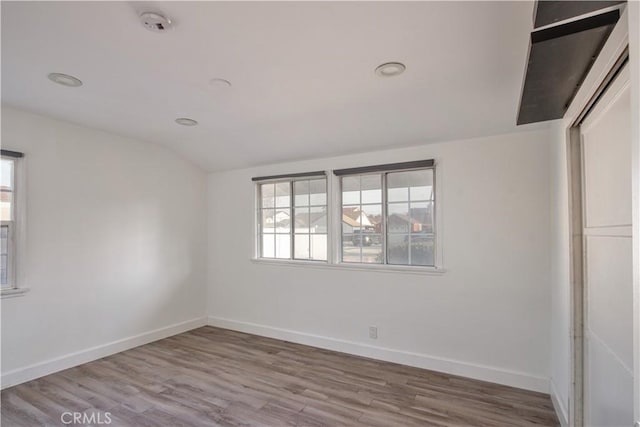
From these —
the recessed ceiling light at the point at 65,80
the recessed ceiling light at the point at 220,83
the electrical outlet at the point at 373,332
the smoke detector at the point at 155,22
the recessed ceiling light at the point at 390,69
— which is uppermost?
the recessed ceiling light at the point at 65,80

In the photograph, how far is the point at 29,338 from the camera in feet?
10.0

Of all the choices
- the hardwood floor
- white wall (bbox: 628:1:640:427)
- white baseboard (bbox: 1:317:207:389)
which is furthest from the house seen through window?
white wall (bbox: 628:1:640:427)

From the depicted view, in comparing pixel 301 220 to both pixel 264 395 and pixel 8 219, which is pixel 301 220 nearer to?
pixel 264 395

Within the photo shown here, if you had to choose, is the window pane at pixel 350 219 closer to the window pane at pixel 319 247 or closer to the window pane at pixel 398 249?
the window pane at pixel 319 247

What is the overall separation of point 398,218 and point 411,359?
1.44 metres

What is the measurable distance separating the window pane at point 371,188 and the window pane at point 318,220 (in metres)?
0.56

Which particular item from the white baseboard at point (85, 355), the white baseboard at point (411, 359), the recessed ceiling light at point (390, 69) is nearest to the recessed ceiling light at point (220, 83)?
the recessed ceiling light at point (390, 69)

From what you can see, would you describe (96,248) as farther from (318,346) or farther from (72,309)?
(318,346)

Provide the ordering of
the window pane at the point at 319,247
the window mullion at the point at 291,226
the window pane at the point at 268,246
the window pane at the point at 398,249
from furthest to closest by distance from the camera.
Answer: the window pane at the point at 268,246
the window mullion at the point at 291,226
the window pane at the point at 319,247
the window pane at the point at 398,249

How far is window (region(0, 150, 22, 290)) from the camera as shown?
9.70ft

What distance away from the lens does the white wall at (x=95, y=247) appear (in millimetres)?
3076

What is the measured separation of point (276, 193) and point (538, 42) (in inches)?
139

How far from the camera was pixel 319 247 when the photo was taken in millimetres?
4055

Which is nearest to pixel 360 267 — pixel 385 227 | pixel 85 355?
pixel 385 227
